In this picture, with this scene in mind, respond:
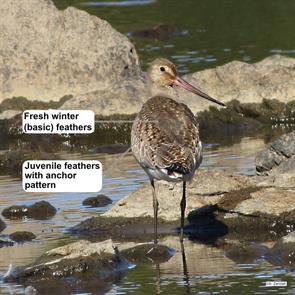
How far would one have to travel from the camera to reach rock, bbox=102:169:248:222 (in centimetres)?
1523

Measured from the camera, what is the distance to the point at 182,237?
1446cm

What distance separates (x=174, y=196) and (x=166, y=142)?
167 cm

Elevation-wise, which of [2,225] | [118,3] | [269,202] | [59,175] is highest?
[118,3]

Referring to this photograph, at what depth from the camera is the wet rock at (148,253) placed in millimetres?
13578

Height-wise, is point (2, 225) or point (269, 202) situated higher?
point (269, 202)

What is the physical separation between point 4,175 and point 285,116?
19.7 feet

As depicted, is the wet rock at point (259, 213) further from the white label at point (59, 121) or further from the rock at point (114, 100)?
the rock at point (114, 100)

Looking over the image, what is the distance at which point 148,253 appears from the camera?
13617mm

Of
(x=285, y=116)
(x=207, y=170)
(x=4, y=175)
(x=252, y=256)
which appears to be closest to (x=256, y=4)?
(x=285, y=116)

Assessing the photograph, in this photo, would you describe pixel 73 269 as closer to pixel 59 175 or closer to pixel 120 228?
pixel 59 175

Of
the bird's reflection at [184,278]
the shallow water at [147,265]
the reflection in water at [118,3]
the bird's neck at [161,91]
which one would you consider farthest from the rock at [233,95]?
the reflection in water at [118,3]

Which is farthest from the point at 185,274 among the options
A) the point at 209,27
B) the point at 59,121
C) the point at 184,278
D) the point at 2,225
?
the point at 209,27

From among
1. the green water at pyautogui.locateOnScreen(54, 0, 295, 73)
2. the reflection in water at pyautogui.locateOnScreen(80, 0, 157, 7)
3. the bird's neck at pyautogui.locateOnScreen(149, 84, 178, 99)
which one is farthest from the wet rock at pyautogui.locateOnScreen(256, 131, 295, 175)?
the reflection in water at pyautogui.locateOnScreen(80, 0, 157, 7)

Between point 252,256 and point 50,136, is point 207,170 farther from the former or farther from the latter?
point 50,136
